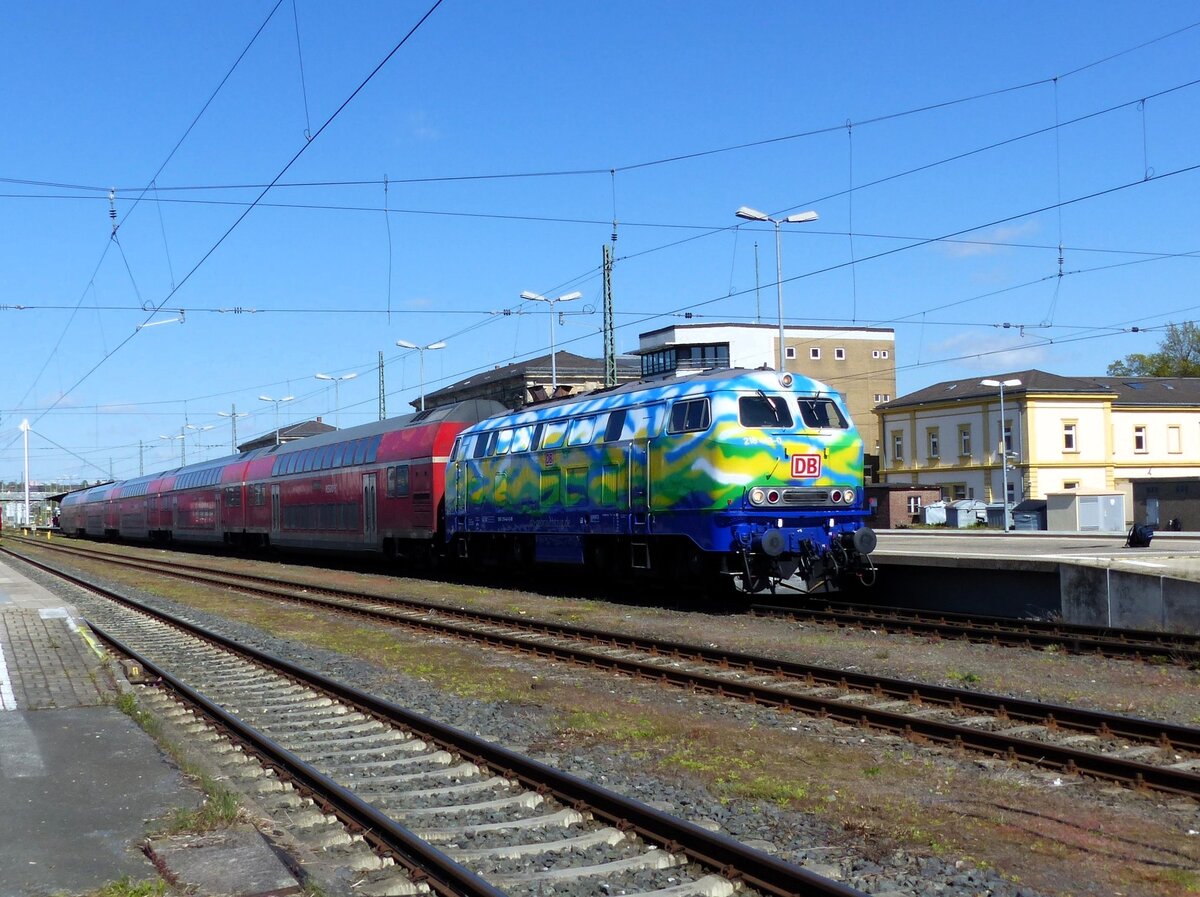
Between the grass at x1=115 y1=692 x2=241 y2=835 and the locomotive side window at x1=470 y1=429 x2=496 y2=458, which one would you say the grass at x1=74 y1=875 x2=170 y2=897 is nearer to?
the grass at x1=115 y1=692 x2=241 y2=835

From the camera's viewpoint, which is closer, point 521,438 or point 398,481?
point 521,438

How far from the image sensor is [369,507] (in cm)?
3191

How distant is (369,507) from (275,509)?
9922 millimetres

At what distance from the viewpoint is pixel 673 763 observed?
902cm

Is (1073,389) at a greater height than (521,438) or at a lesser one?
greater

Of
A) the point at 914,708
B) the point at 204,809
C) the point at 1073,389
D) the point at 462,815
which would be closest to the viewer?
the point at 204,809

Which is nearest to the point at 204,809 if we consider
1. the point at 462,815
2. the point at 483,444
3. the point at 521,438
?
the point at 462,815

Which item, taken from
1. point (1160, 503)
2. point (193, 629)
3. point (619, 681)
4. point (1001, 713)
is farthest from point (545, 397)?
point (1160, 503)

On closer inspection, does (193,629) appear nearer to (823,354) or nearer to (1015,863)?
(1015,863)

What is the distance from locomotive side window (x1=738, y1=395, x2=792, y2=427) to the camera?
61.9 ft

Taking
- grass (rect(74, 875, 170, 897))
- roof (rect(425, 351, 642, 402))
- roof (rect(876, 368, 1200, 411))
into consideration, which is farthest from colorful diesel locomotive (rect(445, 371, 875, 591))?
roof (rect(425, 351, 642, 402))

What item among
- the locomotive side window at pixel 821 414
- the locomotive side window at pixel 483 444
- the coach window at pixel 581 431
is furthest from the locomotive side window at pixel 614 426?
the locomotive side window at pixel 483 444

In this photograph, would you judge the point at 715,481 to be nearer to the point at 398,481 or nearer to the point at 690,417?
the point at 690,417

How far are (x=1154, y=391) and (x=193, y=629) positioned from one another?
209ft
